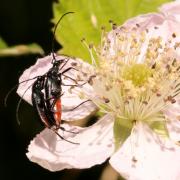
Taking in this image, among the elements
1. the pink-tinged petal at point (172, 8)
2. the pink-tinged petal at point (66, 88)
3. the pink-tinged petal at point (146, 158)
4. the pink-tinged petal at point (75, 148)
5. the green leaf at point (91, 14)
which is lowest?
the pink-tinged petal at point (146, 158)

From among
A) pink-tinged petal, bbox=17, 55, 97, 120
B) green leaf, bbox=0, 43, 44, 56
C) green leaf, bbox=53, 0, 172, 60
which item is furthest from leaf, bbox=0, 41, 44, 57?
pink-tinged petal, bbox=17, 55, 97, 120

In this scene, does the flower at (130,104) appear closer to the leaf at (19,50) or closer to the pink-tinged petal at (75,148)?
the pink-tinged petal at (75,148)

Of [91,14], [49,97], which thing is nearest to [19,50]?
[91,14]

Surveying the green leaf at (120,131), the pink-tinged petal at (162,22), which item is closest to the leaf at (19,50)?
the pink-tinged petal at (162,22)

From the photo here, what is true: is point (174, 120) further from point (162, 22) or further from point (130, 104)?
point (162, 22)

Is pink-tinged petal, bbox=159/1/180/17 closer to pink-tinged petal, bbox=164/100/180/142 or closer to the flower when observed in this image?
the flower

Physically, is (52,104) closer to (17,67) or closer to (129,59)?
(129,59)
